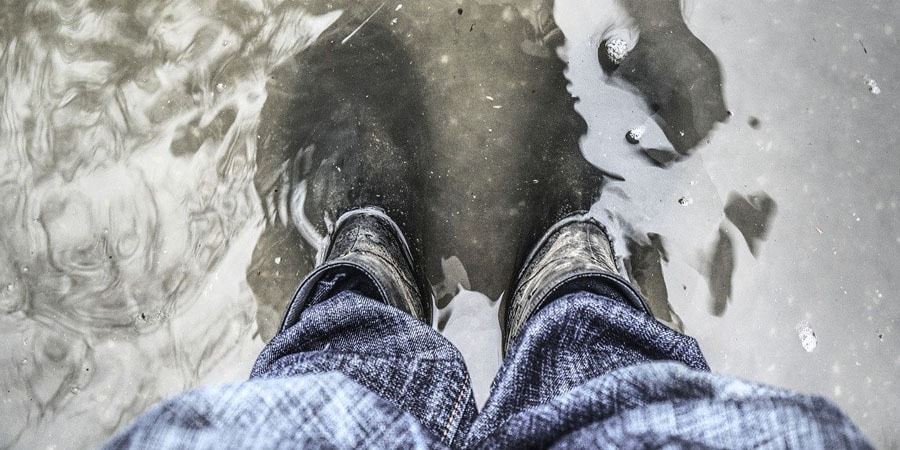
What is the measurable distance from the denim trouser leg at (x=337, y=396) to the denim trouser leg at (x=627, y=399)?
0.10m

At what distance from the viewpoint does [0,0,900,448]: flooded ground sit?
143 centimetres

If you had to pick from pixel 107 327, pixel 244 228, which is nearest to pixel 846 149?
pixel 244 228

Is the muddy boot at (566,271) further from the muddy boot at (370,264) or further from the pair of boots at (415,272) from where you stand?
the muddy boot at (370,264)

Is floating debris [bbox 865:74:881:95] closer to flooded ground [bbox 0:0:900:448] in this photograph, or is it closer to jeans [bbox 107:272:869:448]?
flooded ground [bbox 0:0:900:448]

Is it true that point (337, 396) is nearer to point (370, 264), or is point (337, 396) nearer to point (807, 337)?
point (370, 264)

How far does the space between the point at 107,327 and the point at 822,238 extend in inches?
78.3

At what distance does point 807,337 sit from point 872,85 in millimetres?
711

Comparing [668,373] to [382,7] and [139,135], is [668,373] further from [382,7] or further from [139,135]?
[139,135]

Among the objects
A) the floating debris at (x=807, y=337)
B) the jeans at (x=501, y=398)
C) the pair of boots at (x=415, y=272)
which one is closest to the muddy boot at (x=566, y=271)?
the pair of boots at (x=415, y=272)

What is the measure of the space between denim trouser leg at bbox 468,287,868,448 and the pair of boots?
18cm

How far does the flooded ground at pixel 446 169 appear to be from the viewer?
4.68ft

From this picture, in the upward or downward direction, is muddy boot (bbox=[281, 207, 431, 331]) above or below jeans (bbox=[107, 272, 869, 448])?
below

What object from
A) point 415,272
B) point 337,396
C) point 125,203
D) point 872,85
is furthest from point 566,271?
point 125,203

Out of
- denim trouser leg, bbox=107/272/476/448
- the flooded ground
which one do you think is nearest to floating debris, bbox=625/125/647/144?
the flooded ground
